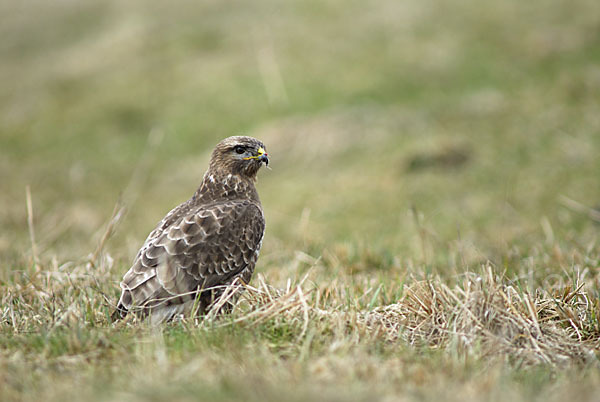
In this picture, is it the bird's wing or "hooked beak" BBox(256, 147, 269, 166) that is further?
"hooked beak" BBox(256, 147, 269, 166)

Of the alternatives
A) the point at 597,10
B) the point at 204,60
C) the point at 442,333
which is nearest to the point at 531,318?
the point at 442,333

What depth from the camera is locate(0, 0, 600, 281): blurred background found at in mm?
7375

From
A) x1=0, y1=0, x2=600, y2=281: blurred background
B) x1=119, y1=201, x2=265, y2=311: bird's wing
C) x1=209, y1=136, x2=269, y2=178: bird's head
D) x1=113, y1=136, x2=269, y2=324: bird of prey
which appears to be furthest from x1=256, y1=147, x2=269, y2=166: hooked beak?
x1=0, y1=0, x2=600, y2=281: blurred background

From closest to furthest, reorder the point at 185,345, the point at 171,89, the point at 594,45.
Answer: the point at 185,345, the point at 594,45, the point at 171,89

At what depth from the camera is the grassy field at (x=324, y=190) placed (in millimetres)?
2799

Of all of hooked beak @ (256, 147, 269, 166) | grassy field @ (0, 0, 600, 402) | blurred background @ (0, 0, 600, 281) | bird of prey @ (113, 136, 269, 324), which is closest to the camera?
grassy field @ (0, 0, 600, 402)

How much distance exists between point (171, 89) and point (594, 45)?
1166 cm

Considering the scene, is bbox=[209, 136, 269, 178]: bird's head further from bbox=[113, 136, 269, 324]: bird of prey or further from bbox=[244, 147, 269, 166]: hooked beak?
bbox=[113, 136, 269, 324]: bird of prey

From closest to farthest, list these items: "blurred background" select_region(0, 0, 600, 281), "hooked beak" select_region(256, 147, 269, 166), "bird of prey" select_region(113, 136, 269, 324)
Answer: "bird of prey" select_region(113, 136, 269, 324) < "hooked beak" select_region(256, 147, 269, 166) < "blurred background" select_region(0, 0, 600, 281)

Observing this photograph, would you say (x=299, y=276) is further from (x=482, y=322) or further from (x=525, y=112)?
(x=525, y=112)

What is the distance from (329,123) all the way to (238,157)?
8.04m

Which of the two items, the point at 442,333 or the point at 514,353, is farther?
the point at 442,333

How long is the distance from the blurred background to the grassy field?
0.21 ft

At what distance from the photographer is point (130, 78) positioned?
18562 mm
